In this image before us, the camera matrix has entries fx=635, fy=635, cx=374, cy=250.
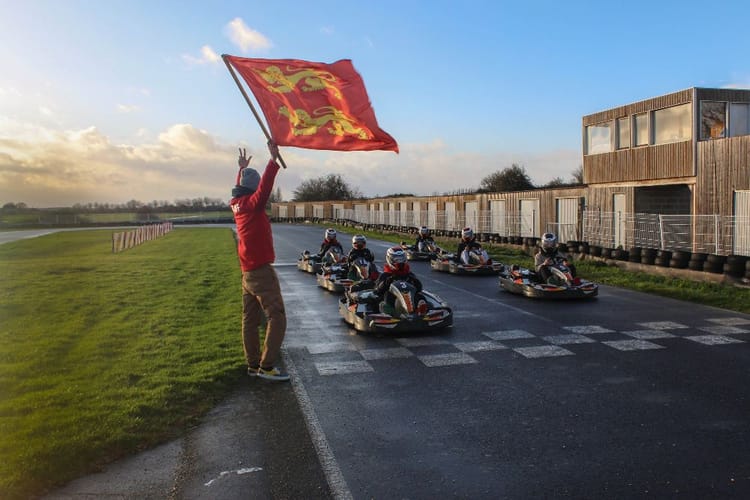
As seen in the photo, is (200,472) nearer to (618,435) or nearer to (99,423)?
(99,423)

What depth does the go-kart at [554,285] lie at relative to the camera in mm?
13086

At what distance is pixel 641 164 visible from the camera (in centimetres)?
2328

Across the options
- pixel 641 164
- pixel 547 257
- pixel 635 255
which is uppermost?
pixel 641 164

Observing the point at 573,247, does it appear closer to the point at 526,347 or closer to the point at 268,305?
the point at 526,347

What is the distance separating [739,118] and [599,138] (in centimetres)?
549

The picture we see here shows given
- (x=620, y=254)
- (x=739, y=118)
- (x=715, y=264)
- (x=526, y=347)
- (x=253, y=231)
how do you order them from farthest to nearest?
(x=739, y=118)
(x=620, y=254)
(x=715, y=264)
(x=526, y=347)
(x=253, y=231)

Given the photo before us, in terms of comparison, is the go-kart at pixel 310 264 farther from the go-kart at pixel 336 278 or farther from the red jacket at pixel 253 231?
the red jacket at pixel 253 231

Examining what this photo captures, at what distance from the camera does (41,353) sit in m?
8.28

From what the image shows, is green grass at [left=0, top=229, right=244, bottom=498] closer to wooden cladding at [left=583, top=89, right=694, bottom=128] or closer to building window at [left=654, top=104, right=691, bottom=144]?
building window at [left=654, top=104, right=691, bottom=144]

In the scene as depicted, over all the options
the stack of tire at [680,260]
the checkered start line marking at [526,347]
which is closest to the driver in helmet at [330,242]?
the stack of tire at [680,260]

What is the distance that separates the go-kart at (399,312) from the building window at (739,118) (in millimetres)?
15814

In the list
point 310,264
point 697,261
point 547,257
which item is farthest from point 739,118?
point 310,264

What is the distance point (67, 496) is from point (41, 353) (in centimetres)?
466

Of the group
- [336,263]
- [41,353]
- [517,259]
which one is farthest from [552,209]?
[41,353]
